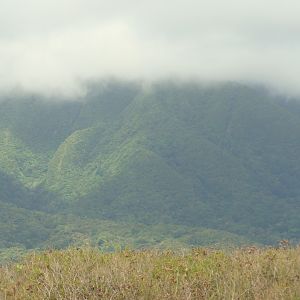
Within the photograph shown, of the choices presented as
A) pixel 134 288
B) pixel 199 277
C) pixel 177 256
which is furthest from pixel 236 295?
pixel 177 256

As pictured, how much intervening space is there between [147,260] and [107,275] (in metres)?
1.33

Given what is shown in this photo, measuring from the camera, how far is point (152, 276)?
26.8 ft

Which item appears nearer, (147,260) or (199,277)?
(199,277)

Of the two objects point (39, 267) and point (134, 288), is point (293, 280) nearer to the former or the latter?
point (134, 288)

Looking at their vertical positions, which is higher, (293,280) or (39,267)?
(293,280)

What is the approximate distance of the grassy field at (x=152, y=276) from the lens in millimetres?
7496

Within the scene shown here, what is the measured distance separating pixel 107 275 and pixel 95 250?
2.00 metres

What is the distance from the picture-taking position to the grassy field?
7.50 meters

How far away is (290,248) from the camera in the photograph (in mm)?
10586

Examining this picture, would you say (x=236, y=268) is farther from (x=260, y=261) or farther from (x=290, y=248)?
(x=290, y=248)

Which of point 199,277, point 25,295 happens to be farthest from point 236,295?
point 25,295

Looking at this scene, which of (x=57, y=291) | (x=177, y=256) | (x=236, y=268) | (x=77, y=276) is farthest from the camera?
(x=177, y=256)

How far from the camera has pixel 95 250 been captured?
32.4 feet

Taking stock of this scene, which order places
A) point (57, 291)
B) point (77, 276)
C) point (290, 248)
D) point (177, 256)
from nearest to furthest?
point (57, 291), point (77, 276), point (177, 256), point (290, 248)
